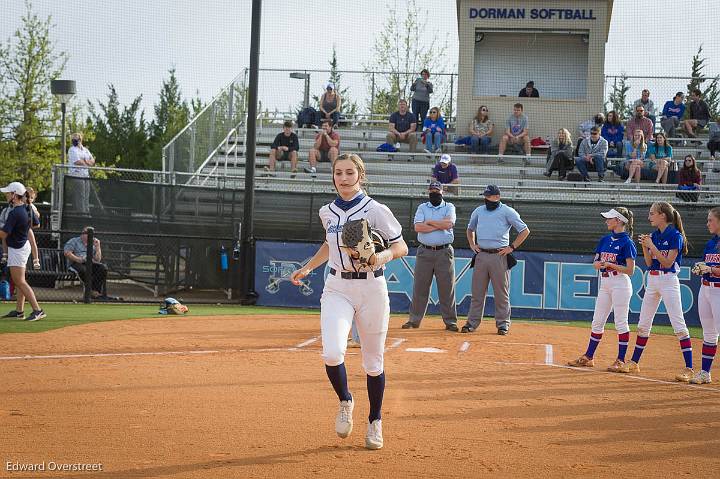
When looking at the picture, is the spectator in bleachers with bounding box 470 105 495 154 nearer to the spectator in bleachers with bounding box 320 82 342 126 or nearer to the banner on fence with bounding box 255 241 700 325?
the spectator in bleachers with bounding box 320 82 342 126

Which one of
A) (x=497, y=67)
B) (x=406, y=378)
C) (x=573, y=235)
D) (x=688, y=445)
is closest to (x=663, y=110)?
(x=497, y=67)

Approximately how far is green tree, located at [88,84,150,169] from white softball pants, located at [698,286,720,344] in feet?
150

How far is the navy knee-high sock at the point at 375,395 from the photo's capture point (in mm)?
6379

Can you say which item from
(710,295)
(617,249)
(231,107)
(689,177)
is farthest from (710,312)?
(231,107)

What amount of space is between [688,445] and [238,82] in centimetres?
2085

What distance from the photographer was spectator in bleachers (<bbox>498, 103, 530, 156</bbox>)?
24.4 meters

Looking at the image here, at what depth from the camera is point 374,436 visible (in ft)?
20.7

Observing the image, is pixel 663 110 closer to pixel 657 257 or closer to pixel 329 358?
pixel 657 257

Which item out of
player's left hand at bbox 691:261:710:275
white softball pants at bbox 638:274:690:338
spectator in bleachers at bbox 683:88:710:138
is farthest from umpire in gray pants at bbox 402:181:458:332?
spectator in bleachers at bbox 683:88:710:138

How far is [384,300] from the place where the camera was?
6527 mm

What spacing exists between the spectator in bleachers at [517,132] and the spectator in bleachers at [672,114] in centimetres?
404

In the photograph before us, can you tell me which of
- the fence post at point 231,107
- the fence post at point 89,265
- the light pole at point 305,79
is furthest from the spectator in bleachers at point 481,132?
the fence post at point 89,265

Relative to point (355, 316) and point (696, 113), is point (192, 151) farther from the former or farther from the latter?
point (355, 316)

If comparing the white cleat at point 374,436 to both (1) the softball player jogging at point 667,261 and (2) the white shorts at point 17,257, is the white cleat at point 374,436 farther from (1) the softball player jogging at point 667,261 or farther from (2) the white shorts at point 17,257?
(2) the white shorts at point 17,257
